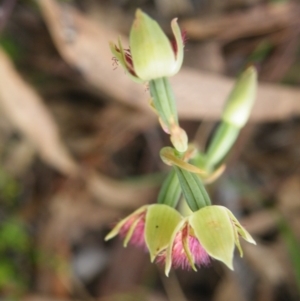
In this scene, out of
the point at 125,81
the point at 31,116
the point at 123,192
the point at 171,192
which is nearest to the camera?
the point at 171,192

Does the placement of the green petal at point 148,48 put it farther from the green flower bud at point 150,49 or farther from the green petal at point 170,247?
the green petal at point 170,247

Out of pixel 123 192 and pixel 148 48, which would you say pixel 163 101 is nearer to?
pixel 148 48

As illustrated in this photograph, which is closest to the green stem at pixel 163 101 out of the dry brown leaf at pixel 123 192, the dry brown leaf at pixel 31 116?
the dry brown leaf at pixel 31 116

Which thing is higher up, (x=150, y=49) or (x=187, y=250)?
(x=150, y=49)

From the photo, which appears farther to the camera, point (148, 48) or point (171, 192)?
point (171, 192)

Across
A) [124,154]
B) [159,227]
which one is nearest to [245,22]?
[124,154]

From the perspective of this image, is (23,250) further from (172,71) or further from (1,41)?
(172,71)

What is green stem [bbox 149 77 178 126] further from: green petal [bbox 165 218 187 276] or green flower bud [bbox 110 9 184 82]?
green petal [bbox 165 218 187 276]
